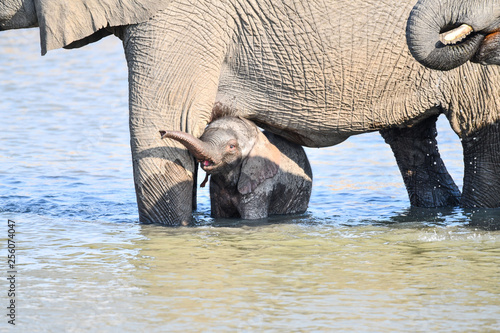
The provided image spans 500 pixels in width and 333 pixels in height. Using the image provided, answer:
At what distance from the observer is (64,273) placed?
6062 millimetres

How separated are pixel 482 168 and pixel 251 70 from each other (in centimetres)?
209

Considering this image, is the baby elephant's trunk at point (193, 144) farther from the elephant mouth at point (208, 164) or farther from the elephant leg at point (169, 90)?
the elephant leg at point (169, 90)

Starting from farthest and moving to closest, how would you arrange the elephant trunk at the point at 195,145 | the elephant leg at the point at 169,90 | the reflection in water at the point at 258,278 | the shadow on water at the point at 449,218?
the shadow on water at the point at 449,218 → the elephant leg at the point at 169,90 → the elephant trunk at the point at 195,145 → the reflection in water at the point at 258,278

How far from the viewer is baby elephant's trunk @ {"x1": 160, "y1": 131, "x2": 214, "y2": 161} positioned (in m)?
7.05

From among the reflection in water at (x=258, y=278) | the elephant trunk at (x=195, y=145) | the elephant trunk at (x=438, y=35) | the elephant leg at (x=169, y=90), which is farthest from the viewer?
the elephant leg at (x=169, y=90)

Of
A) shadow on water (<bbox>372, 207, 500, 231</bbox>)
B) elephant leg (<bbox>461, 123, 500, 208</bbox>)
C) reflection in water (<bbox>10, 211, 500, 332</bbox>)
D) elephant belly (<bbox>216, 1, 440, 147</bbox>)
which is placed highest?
elephant belly (<bbox>216, 1, 440, 147</bbox>)

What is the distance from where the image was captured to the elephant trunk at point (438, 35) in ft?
20.7

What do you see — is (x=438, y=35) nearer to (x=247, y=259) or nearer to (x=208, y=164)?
(x=247, y=259)

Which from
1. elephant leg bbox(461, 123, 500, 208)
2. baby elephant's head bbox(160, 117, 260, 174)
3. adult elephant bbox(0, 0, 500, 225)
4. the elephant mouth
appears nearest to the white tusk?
adult elephant bbox(0, 0, 500, 225)

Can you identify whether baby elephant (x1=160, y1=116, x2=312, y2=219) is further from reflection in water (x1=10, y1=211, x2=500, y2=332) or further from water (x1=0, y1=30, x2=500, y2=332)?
reflection in water (x1=10, y1=211, x2=500, y2=332)

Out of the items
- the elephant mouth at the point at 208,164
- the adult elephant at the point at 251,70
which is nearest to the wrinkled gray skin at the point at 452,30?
the adult elephant at the point at 251,70

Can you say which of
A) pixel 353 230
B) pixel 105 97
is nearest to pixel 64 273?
pixel 353 230

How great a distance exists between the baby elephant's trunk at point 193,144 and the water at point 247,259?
56 centimetres

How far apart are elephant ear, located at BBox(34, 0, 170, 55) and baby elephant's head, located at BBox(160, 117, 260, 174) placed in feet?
3.19
